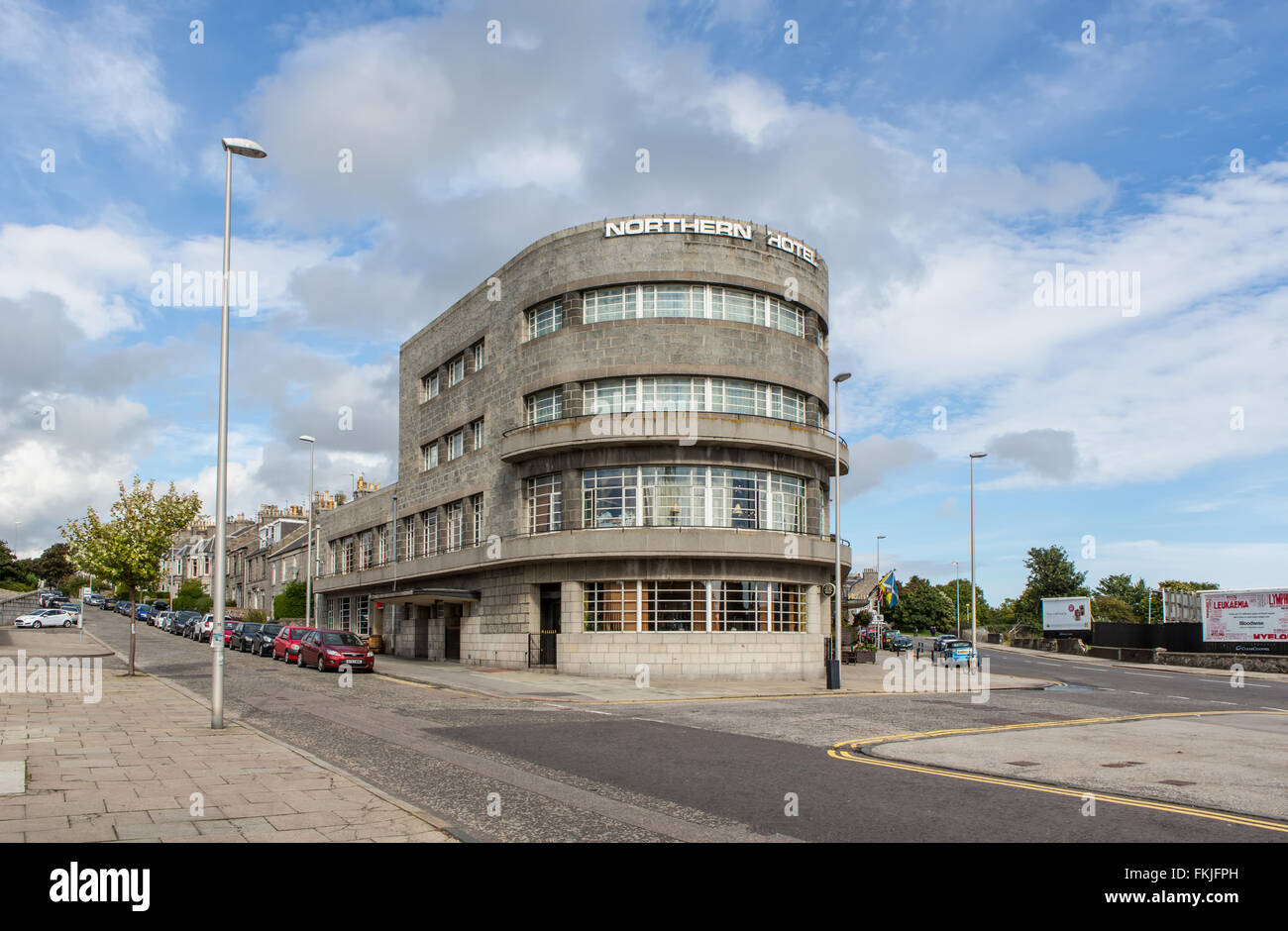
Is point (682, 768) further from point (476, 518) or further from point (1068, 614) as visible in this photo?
point (1068, 614)

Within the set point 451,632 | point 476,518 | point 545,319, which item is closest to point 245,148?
point 545,319

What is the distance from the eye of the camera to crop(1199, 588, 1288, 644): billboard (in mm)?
50188

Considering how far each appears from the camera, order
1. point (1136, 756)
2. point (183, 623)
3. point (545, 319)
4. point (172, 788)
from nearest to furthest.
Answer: point (172, 788) < point (1136, 756) < point (545, 319) < point (183, 623)

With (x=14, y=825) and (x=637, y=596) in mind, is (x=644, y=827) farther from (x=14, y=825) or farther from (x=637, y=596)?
(x=637, y=596)

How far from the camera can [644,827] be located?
9133mm

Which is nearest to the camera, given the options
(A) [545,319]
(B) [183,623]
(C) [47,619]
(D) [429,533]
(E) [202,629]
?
(A) [545,319]

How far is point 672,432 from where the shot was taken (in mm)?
34156

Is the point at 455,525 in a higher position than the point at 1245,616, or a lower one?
higher

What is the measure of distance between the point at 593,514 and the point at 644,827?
87.3 ft

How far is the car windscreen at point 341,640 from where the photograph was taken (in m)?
34.1

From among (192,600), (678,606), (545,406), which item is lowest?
(192,600)

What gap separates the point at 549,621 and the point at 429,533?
1302 centimetres

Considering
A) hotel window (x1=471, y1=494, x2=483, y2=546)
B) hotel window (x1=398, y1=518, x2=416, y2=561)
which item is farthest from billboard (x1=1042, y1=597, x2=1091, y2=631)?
hotel window (x1=398, y1=518, x2=416, y2=561)
